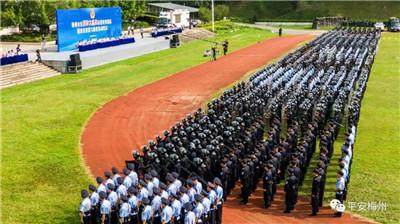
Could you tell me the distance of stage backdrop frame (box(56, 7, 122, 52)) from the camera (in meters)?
35.6

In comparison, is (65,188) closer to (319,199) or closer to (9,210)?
(9,210)

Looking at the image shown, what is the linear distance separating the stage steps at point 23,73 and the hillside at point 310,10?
1899 inches

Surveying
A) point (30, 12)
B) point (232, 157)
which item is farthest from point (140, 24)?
point (232, 157)

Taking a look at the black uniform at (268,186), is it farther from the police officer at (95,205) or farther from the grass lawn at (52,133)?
the grass lawn at (52,133)

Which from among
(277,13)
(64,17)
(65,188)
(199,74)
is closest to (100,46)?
(64,17)

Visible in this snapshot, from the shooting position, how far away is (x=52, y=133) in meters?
18.2

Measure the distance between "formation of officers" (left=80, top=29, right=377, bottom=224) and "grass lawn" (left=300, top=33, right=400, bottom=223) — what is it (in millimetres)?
673

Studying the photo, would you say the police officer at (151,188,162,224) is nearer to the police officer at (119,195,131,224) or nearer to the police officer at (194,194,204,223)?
the police officer at (119,195,131,224)

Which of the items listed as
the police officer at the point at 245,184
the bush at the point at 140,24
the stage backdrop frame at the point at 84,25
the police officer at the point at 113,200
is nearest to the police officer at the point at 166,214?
the police officer at the point at 113,200

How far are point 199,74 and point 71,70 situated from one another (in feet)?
26.3

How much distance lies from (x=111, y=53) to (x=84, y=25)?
3549mm

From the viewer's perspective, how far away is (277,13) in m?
79.6

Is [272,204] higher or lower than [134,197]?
lower

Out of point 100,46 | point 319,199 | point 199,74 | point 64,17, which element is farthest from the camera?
point 100,46
